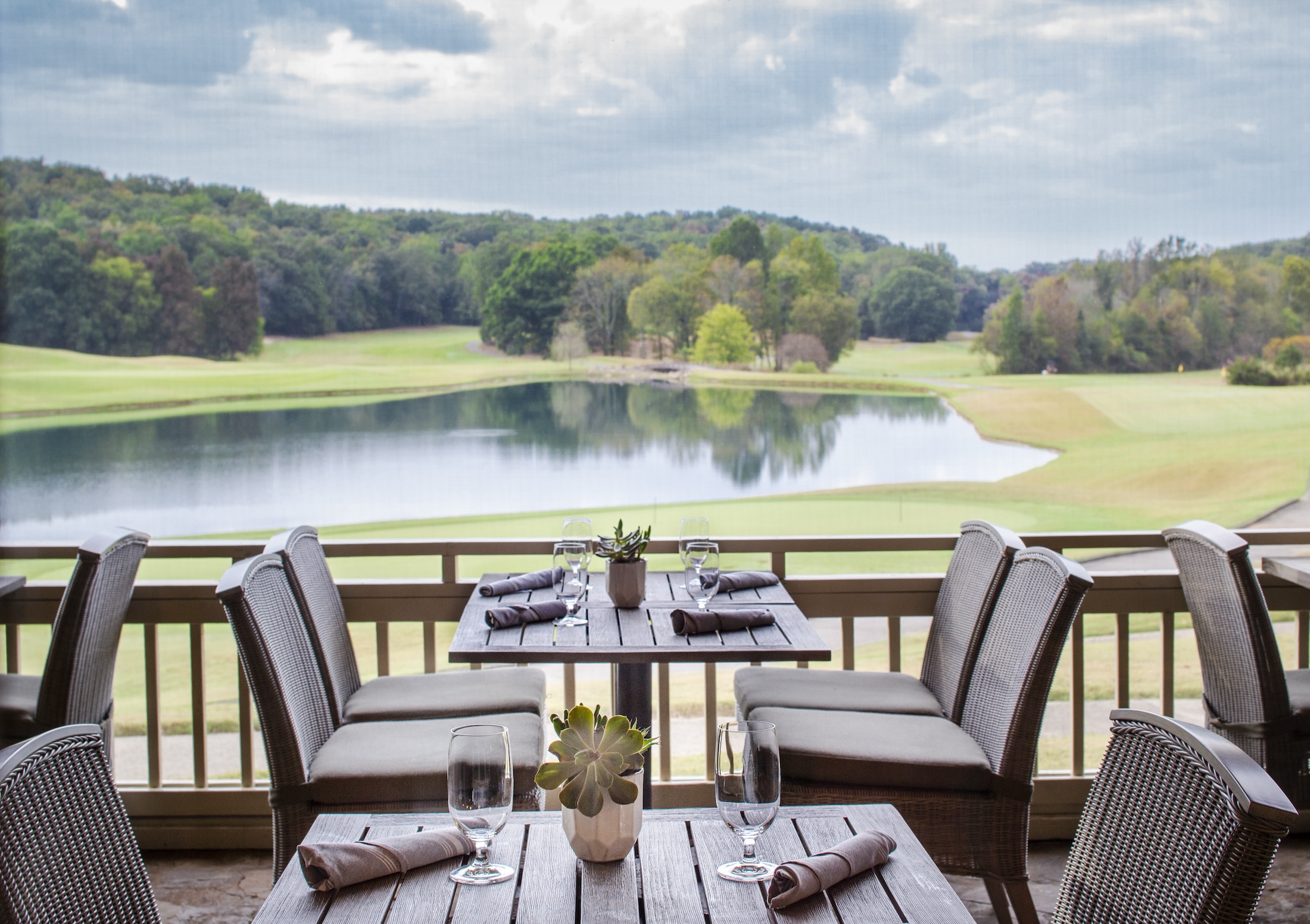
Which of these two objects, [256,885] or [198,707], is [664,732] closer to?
[256,885]

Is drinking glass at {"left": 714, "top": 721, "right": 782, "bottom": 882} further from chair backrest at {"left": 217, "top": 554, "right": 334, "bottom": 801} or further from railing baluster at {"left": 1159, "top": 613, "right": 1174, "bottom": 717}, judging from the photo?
railing baluster at {"left": 1159, "top": 613, "right": 1174, "bottom": 717}

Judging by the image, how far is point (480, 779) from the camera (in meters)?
1.12

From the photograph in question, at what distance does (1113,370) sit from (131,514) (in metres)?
4.05

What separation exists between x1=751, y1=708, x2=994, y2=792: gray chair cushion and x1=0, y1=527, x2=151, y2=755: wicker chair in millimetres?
1498

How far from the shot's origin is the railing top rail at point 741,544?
278 cm

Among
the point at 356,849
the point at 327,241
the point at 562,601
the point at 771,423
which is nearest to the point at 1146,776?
the point at 356,849

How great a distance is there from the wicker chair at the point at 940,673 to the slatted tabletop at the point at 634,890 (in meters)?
1.15

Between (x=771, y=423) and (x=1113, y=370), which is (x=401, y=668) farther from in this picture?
(x=1113, y=370)

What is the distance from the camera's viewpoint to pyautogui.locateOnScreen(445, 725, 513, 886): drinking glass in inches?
43.9

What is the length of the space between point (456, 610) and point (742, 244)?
228 centimetres

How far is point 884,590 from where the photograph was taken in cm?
280

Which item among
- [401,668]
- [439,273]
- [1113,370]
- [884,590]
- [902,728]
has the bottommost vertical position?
[401,668]

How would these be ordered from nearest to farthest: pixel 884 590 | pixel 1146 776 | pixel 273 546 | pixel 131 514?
pixel 1146 776 → pixel 273 546 → pixel 884 590 → pixel 131 514

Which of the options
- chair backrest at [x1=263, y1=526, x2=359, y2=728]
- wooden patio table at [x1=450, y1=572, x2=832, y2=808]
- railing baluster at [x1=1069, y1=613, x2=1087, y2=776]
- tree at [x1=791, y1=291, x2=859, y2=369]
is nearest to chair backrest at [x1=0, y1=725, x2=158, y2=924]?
wooden patio table at [x1=450, y1=572, x2=832, y2=808]
